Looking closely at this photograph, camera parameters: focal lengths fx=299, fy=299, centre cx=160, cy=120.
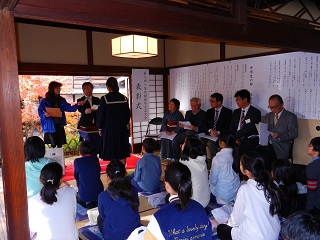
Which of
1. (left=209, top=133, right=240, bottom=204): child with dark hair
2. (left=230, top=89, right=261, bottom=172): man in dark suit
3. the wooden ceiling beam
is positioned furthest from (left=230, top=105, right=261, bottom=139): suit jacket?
the wooden ceiling beam

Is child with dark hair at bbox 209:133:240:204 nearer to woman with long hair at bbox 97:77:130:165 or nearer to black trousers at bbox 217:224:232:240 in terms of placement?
black trousers at bbox 217:224:232:240

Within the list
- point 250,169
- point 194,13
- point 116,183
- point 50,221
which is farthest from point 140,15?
point 50,221

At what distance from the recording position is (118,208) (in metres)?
2.49

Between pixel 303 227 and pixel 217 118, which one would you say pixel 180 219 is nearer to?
pixel 303 227

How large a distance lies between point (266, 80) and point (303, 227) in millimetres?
4236

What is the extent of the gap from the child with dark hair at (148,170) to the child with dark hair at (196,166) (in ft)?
2.25

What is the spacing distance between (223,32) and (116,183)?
4.98 ft

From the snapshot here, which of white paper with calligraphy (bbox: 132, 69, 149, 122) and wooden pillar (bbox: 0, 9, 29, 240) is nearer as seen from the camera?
wooden pillar (bbox: 0, 9, 29, 240)

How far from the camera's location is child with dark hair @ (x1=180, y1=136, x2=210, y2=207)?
3307mm

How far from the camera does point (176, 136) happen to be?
5938mm

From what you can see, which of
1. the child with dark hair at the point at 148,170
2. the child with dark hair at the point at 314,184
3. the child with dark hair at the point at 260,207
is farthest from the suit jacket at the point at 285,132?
the child with dark hair at the point at 260,207

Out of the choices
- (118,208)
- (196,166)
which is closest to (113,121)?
(196,166)

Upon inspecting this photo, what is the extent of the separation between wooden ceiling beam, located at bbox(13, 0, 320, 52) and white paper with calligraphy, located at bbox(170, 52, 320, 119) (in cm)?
179

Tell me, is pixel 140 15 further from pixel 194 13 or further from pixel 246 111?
pixel 246 111
